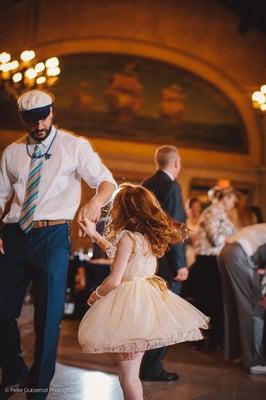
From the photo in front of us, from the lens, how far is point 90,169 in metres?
3.58

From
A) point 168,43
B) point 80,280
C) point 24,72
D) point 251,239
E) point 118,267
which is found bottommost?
point 80,280

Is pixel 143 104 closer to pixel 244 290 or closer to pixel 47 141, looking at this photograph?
pixel 244 290

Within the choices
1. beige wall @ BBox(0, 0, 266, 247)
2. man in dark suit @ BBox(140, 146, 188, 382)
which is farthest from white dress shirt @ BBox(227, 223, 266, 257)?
beige wall @ BBox(0, 0, 266, 247)

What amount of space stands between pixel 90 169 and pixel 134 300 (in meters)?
0.86

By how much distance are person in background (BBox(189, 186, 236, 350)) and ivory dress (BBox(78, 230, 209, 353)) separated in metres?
3.28

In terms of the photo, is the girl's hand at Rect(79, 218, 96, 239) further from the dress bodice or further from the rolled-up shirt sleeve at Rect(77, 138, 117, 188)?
the rolled-up shirt sleeve at Rect(77, 138, 117, 188)

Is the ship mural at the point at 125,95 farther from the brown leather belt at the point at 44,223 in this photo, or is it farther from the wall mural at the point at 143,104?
the brown leather belt at the point at 44,223

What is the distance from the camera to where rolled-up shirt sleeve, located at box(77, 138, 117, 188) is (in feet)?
11.7

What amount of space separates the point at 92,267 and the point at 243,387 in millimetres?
5084

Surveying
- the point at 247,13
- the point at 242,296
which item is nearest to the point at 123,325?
the point at 242,296

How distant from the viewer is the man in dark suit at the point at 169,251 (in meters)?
4.65

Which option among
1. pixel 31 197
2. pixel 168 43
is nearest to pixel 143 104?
pixel 168 43

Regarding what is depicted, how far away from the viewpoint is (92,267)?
371 inches

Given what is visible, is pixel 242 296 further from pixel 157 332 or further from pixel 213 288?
pixel 157 332
